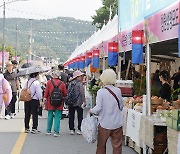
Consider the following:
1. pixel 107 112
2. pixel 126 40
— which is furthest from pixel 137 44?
pixel 107 112

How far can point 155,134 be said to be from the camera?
9.02 meters

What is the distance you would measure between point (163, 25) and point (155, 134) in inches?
76.1

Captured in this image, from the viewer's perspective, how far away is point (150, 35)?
31.4 feet

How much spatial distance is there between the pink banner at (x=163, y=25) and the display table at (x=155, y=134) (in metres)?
1.45

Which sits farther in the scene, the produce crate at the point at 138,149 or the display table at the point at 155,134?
the produce crate at the point at 138,149

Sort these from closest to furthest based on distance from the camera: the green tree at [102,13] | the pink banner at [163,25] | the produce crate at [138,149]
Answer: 1. the pink banner at [163,25]
2. the produce crate at [138,149]
3. the green tree at [102,13]

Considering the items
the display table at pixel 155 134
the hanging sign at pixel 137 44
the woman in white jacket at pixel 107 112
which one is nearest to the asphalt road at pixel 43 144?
the display table at pixel 155 134

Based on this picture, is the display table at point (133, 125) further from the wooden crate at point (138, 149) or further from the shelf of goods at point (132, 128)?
the wooden crate at point (138, 149)

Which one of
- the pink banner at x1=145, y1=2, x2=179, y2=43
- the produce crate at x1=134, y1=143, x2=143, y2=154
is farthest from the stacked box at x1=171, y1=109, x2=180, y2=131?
the produce crate at x1=134, y1=143, x2=143, y2=154

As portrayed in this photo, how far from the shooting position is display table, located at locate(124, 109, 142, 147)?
33.4 feet

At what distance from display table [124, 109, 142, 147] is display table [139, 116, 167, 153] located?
733 millimetres

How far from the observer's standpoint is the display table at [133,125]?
10172mm

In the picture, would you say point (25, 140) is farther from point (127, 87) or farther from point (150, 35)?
point (150, 35)

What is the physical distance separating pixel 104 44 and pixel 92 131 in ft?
29.6
